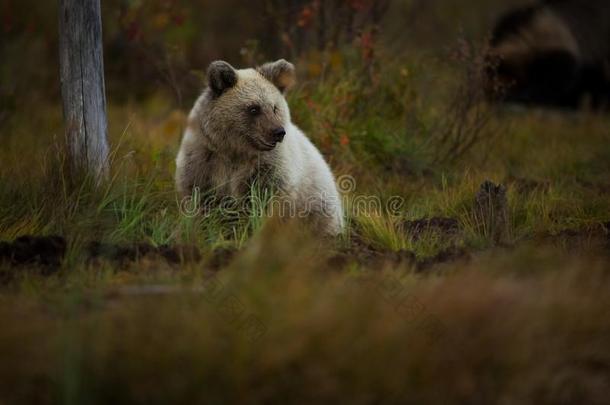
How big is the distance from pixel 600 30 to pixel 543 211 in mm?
6618

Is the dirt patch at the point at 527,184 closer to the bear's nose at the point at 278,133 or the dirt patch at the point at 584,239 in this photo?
the dirt patch at the point at 584,239

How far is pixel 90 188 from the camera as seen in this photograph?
4.75 meters

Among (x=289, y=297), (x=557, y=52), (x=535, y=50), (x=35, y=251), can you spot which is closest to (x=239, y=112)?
(x=35, y=251)

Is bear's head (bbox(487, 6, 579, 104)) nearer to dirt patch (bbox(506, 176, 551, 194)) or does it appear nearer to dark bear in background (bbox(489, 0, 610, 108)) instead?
dark bear in background (bbox(489, 0, 610, 108))

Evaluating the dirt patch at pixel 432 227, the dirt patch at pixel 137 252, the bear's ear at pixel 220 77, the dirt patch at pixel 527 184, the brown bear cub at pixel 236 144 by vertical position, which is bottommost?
the dirt patch at pixel 432 227

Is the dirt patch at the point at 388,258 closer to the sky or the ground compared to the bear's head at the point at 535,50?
closer to the ground

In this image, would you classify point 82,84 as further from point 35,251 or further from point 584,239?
point 584,239

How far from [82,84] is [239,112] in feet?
3.66

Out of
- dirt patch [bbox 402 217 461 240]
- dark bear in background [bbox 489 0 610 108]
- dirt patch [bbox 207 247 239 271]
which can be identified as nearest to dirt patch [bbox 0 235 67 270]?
dirt patch [bbox 207 247 239 271]

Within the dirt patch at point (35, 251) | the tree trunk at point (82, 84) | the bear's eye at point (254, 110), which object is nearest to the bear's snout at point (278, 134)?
the bear's eye at point (254, 110)

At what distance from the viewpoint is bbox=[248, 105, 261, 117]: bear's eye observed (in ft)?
16.4

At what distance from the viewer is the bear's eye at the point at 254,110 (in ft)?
16.4

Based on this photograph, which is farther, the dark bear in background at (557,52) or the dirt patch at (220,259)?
the dark bear in background at (557,52)

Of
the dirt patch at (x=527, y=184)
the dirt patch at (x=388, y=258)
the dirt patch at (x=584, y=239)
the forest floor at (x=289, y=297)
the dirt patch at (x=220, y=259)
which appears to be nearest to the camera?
the forest floor at (x=289, y=297)
